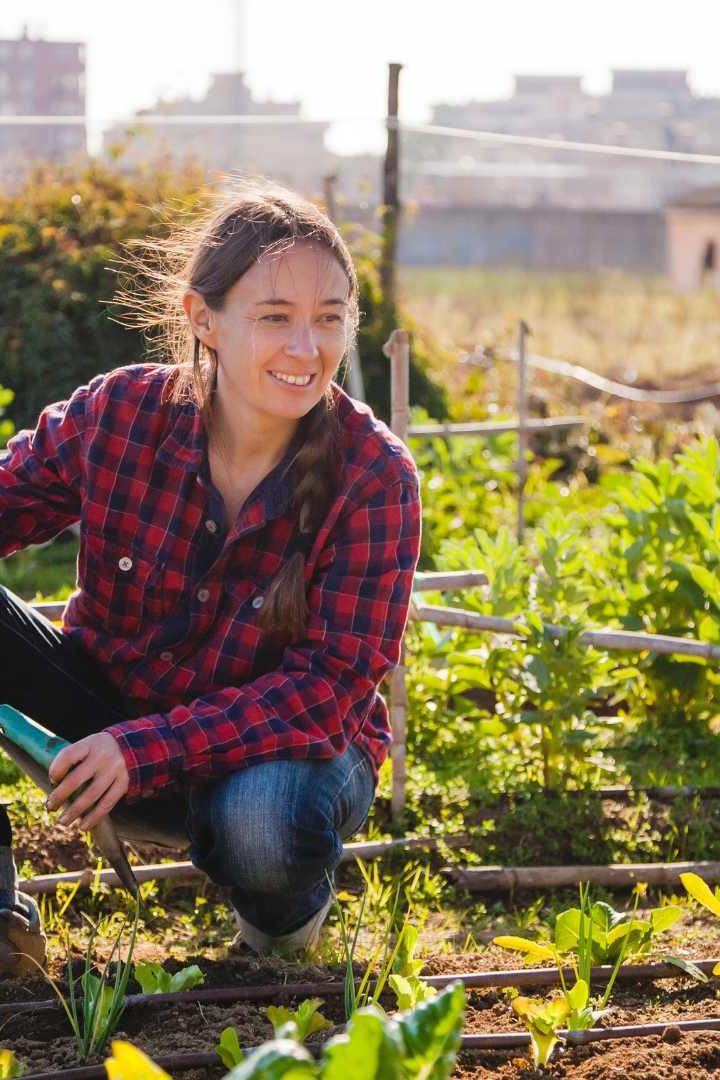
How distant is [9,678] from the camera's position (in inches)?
90.8

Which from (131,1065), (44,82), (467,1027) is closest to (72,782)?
(467,1027)

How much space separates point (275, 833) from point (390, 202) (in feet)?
16.6

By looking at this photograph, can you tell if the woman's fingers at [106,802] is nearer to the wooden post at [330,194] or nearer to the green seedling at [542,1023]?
the green seedling at [542,1023]

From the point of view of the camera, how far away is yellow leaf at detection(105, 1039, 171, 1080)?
108cm

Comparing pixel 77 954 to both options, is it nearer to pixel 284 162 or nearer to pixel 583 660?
pixel 583 660

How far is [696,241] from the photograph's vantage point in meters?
22.1

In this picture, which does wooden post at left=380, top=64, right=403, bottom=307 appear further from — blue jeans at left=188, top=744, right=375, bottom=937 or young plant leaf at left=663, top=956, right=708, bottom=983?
young plant leaf at left=663, top=956, right=708, bottom=983

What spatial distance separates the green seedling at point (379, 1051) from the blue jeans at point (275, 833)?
3.13 ft

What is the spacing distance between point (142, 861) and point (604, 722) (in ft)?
4.03

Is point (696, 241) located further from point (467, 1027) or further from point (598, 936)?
point (467, 1027)

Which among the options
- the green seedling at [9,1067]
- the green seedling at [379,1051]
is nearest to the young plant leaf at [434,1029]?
the green seedling at [379,1051]

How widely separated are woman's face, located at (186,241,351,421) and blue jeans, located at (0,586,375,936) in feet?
1.78

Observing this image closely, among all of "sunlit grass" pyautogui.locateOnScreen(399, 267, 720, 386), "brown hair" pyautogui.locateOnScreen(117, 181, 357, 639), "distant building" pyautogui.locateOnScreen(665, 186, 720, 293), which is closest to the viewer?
"brown hair" pyautogui.locateOnScreen(117, 181, 357, 639)

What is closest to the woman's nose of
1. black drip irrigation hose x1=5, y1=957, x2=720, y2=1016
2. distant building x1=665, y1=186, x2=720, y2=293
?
black drip irrigation hose x1=5, y1=957, x2=720, y2=1016
